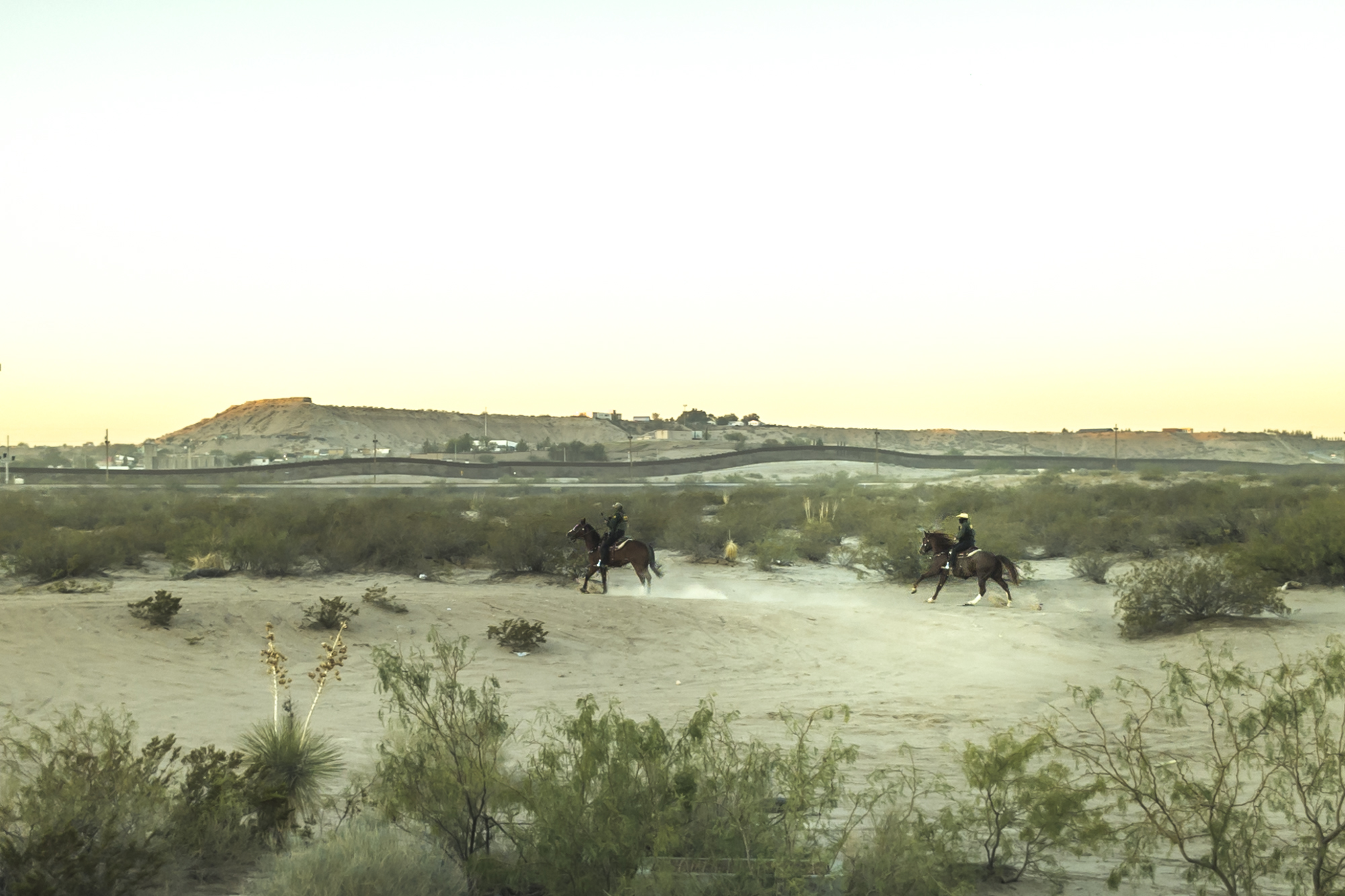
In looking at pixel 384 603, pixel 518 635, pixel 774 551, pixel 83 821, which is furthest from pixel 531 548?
pixel 83 821

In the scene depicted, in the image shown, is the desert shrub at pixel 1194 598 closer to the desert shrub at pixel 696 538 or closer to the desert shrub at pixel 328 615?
the desert shrub at pixel 328 615

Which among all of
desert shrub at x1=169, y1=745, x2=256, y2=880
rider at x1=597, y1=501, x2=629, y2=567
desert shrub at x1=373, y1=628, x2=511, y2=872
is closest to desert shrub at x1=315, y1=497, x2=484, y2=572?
rider at x1=597, y1=501, x2=629, y2=567

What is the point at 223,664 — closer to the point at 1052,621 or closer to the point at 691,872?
the point at 691,872

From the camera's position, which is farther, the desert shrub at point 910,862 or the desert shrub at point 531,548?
the desert shrub at point 531,548

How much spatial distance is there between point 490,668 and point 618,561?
7611mm

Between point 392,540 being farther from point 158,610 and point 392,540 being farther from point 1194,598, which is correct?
point 1194,598

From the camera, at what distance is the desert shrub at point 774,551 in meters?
27.8

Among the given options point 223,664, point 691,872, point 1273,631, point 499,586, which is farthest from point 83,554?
point 1273,631

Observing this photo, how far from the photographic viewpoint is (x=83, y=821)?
595cm

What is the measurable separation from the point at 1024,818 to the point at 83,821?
584 centimetres

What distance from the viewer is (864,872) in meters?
5.88

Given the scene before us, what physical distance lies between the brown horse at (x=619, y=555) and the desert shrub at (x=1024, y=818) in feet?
48.8

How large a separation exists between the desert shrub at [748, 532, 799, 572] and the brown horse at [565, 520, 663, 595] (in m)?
6.12

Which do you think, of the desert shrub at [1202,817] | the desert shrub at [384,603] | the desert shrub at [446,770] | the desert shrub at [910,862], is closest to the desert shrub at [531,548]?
the desert shrub at [384,603]
